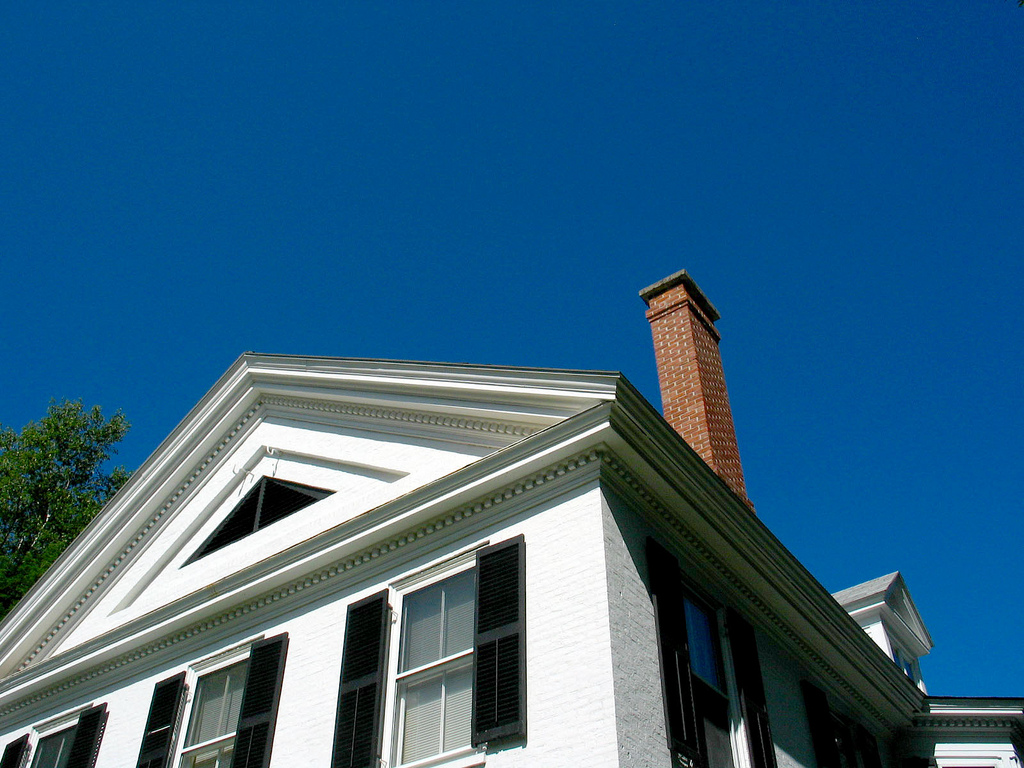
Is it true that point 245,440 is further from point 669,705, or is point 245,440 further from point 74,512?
point 74,512

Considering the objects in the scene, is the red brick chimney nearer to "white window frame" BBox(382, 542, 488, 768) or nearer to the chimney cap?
the chimney cap

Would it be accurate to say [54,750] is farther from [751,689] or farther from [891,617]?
[891,617]

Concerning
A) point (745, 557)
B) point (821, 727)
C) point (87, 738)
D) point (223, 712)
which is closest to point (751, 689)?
point (745, 557)

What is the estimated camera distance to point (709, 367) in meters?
13.0

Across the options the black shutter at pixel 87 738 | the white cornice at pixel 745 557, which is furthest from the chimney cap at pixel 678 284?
the black shutter at pixel 87 738

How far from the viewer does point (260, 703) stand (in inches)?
374

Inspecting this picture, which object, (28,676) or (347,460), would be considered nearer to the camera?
(347,460)

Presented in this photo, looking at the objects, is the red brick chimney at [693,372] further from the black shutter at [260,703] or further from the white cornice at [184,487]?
the black shutter at [260,703]

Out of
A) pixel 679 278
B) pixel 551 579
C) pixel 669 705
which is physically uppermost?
pixel 679 278

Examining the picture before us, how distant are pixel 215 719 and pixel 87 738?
7.33 ft

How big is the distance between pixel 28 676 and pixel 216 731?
4119mm

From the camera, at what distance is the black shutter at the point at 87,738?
1091 cm

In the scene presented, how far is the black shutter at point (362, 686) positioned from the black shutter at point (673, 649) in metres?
2.62

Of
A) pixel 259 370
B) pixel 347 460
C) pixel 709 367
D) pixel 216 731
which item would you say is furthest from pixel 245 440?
Result: pixel 709 367
